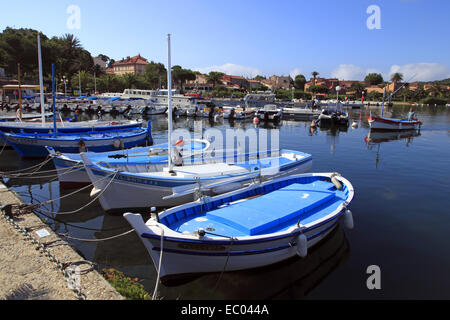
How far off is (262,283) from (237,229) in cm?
164

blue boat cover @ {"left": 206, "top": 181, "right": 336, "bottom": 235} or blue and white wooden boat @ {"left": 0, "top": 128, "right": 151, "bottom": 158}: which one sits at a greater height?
blue and white wooden boat @ {"left": 0, "top": 128, "right": 151, "bottom": 158}

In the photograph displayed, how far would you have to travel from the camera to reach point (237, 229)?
8430 millimetres

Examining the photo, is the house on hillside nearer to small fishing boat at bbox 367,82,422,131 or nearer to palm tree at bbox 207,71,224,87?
palm tree at bbox 207,71,224,87

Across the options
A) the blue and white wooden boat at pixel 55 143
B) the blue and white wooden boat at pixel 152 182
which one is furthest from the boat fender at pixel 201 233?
the blue and white wooden boat at pixel 55 143

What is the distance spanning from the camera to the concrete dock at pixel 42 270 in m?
5.91

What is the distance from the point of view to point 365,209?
45.2 ft

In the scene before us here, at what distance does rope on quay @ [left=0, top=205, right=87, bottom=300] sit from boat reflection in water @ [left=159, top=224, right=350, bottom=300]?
7.60 feet

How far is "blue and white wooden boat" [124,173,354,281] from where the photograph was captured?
24.1 ft

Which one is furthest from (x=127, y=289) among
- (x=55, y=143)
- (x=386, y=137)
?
(x=386, y=137)

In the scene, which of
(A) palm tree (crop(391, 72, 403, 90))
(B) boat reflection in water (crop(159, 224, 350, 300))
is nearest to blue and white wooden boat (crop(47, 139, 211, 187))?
(B) boat reflection in water (crop(159, 224, 350, 300))
